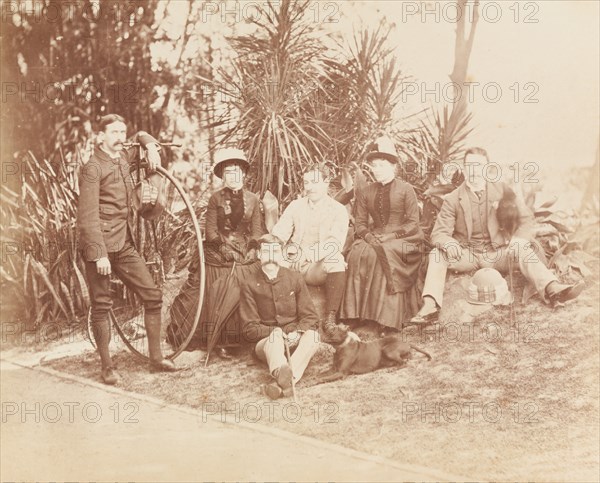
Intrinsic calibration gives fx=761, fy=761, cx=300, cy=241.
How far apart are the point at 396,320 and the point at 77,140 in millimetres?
1781

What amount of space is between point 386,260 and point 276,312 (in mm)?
590

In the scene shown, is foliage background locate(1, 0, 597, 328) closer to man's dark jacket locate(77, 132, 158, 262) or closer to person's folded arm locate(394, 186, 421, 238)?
person's folded arm locate(394, 186, 421, 238)

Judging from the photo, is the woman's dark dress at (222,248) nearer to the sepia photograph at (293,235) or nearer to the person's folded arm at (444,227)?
the sepia photograph at (293,235)

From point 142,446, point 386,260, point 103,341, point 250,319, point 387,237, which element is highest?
point 387,237

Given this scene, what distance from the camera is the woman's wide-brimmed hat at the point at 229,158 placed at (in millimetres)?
3646

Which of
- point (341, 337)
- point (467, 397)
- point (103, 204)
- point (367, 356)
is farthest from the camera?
point (103, 204)

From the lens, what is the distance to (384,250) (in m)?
3.66

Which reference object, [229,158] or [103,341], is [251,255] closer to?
[229,158]

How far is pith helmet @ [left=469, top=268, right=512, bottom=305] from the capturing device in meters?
3.44

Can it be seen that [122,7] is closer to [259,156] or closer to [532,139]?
[259,156]

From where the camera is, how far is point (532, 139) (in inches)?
134

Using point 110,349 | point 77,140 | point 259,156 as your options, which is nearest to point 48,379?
point 110,349

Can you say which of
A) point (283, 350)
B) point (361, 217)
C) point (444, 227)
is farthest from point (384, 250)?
point (283, 350)

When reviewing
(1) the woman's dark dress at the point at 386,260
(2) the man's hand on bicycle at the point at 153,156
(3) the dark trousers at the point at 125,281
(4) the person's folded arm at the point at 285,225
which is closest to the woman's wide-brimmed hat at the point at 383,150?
(1) the woman's dark dress at the point at 386,260
